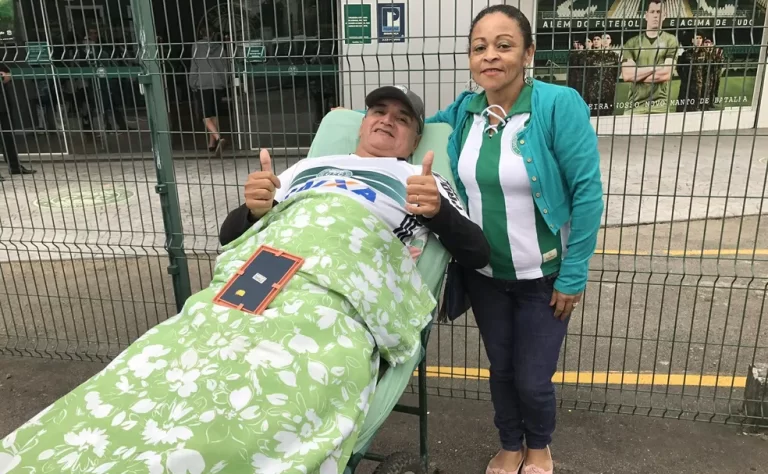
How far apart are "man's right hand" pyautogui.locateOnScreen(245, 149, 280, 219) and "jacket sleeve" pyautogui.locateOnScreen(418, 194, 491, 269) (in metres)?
0.56

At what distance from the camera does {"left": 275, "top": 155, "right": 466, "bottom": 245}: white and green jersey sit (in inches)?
93.4

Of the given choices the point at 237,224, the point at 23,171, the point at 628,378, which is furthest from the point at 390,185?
the point at 23,171

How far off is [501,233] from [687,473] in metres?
1.48

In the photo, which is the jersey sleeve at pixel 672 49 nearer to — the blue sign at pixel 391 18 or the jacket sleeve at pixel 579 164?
the jacket sleeve at pixel 579 164

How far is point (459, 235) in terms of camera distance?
7.27 ft

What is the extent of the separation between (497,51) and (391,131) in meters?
0.60

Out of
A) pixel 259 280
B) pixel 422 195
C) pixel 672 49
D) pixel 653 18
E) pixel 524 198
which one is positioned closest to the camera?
pixel 259 280

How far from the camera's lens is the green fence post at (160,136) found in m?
2.96

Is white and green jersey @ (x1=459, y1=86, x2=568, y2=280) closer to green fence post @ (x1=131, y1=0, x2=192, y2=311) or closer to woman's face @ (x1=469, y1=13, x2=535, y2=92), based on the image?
woman's face @ (x1=469, y1=13, x2=535, y2=92)

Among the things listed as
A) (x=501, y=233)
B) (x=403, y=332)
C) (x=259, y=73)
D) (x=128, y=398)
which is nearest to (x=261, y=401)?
(x=128, y=398)

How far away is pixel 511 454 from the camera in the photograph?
275cm

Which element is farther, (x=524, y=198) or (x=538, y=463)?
(x=538, y=463)

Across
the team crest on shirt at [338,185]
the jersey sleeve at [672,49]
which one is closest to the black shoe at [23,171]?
the team crest on shirt at [338,185]

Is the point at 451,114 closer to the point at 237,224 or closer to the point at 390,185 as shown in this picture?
the point at 390,185
